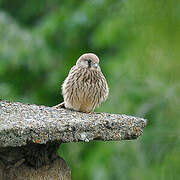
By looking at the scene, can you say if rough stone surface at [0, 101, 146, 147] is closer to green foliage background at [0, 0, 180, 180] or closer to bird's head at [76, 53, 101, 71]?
bird's head at [76, 53, 101, 71]

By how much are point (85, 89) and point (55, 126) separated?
1.94 metres

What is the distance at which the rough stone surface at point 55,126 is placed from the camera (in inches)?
102

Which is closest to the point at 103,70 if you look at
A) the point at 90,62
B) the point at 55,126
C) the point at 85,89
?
the point at 90,62

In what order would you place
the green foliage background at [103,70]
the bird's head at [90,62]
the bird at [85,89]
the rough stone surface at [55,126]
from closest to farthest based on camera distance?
the rough stone surface at [55,126] → the bird at [85,89] → the bird's head at [90,62] → the green foliage background at [103,70]

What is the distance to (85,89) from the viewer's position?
185 inches

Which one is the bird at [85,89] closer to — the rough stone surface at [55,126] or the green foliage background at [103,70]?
the green foliage background at [103,70]

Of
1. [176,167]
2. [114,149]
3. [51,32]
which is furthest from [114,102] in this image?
[176,167]

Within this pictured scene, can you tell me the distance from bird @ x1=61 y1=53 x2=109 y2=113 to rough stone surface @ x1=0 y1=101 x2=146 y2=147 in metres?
1.40

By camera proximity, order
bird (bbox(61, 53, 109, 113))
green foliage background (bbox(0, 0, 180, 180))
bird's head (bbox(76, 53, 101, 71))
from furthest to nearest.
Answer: green foliage background (bbox(0, 0, 180, 180)), bird's head (bbox(76, 53, 101, 71)), bird (bbox(61, 53, 109, 113))

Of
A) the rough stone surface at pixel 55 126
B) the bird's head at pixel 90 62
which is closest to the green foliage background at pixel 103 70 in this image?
the bird's head at pixel 90 62

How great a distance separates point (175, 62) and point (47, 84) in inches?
342

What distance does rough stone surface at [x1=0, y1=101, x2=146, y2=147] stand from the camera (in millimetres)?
2592

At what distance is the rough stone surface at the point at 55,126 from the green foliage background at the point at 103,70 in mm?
1832

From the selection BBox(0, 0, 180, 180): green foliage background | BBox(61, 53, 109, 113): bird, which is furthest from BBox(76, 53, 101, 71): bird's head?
BBox(0, 0, 180, 180): green foliage background
